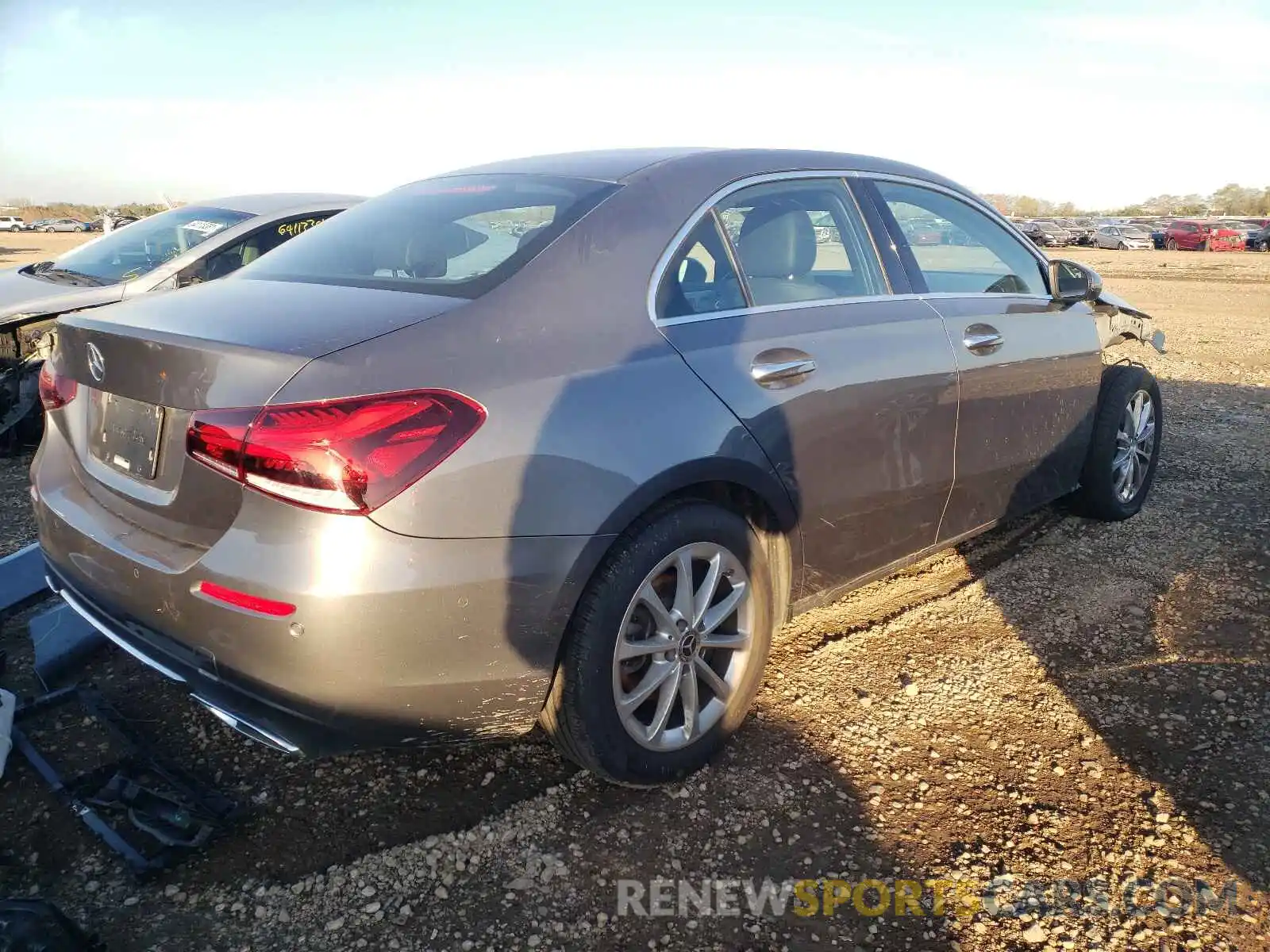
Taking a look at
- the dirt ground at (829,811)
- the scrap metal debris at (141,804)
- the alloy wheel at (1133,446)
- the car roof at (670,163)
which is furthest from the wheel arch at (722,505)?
the alloy wheel at (1133,446)

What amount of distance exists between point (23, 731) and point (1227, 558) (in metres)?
4.82

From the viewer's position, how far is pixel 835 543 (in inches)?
117

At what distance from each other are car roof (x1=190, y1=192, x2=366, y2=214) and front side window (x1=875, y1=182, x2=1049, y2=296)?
426cm

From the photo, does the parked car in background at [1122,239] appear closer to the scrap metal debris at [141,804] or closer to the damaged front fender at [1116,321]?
the damaged front fender at [1116,321]

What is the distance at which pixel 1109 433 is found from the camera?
4316 mm

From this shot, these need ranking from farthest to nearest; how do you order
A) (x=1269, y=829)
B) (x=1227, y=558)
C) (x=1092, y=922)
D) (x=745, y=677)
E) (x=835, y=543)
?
(x=1227, y=558), (x=835, y=543), (x=745, y=677), (x=1269, y=829), (x=1092, y=922)

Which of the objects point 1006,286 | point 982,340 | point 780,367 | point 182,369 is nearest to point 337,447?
point 182,369

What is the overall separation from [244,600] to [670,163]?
1724 millimetres

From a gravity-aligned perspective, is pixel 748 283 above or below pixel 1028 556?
above

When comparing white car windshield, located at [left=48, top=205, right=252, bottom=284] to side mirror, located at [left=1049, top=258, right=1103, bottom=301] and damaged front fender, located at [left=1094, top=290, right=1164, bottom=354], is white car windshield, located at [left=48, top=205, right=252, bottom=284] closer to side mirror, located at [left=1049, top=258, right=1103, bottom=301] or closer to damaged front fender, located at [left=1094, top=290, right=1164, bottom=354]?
side mirror, located at [left=1049, top=258, right=1103, bottom=301]

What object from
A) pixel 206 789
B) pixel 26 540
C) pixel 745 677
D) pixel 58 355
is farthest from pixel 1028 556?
pixel 26 540

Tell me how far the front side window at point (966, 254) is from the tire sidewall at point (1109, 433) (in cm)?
73

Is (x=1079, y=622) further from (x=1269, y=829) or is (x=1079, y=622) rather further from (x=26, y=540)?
(x=26, y=540)

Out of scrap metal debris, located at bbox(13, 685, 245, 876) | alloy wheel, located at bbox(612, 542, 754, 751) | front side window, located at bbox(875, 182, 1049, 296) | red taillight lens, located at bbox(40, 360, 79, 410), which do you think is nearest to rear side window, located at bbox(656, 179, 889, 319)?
front side window, located at bbox(875, 182, 1049, 296)
